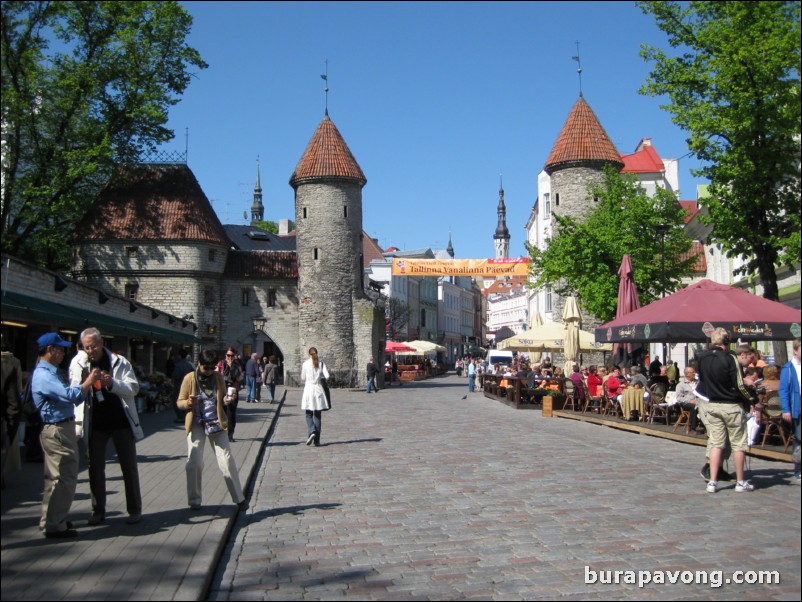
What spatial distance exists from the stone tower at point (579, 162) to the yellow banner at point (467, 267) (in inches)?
126

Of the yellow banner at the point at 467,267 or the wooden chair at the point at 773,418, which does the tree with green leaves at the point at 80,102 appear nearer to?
the yellow banner at the point at 467,267

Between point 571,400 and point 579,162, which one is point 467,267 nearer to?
point 579,162

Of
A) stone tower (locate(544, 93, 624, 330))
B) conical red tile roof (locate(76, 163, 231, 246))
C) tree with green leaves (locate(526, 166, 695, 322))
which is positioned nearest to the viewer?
tree with green leaves (locate(526, 166, 695, 322))

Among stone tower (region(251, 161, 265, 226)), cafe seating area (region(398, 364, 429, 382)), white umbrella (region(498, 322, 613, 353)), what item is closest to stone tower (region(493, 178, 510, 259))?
stone tower (region(251, 161, 265, 226))

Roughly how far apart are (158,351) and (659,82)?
24644 mm

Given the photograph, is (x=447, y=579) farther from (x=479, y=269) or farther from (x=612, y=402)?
(x=479, y=269)

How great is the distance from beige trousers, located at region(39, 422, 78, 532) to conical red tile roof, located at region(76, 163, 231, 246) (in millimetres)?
42107

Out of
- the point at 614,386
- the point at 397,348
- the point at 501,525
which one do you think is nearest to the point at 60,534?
the point at 501,525

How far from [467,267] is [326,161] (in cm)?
1064

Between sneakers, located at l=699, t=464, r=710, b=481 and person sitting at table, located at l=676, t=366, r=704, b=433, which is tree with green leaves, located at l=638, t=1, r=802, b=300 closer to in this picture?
person sitting at table, located at l=676, t=366, r=704, b=433

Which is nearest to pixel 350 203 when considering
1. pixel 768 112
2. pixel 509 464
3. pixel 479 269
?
pixel 479 269

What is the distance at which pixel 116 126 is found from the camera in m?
39.9

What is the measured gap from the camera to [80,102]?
37594 mm

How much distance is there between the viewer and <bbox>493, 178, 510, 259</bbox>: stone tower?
170m
